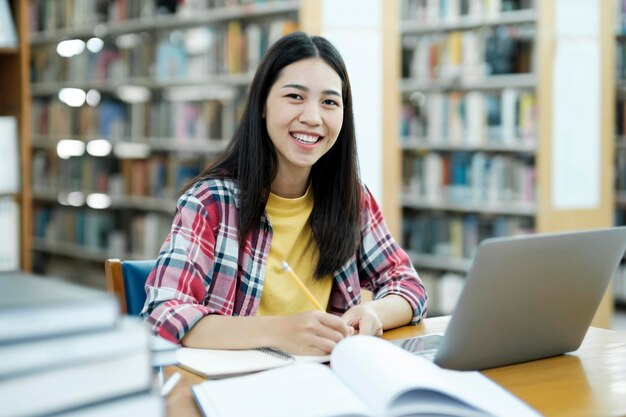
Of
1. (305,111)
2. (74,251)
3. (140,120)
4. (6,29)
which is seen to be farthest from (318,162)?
(74,251)

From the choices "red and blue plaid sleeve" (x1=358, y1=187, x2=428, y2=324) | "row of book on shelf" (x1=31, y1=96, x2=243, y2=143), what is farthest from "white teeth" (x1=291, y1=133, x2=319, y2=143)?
"row of book on shelf" (x1=31, y1=96, x2=243, y2=143)

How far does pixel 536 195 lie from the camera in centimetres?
453

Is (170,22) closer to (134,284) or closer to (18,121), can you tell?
(18,121)

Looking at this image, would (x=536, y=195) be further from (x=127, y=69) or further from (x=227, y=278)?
(x=227, y=278)

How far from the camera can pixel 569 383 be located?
122cm

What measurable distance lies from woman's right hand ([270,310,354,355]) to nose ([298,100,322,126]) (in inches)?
19.9

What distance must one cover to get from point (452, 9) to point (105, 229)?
9.00 ft

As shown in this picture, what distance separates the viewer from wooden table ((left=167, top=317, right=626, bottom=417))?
1.09 meters

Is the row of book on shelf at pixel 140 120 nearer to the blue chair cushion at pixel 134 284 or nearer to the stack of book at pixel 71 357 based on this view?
the blue chair cushion at pixel 134 284

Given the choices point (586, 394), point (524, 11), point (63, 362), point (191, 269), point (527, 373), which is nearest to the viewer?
point (63, 362)

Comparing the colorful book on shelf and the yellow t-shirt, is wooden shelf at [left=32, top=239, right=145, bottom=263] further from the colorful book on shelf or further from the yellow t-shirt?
the yellow t-shirt

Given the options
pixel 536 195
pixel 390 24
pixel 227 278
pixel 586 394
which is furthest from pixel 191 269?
pixel 536 195

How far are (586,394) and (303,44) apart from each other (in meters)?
0.94

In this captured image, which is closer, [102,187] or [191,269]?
[191,269]
